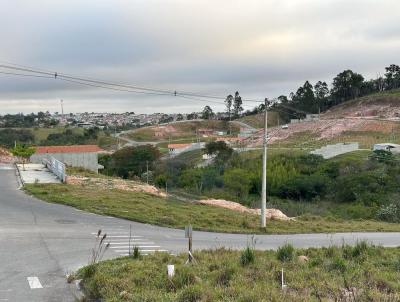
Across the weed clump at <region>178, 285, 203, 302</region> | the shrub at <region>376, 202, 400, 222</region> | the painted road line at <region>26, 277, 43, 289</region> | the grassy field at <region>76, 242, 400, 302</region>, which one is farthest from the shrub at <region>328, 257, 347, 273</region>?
the shrub at <region>376, 202, 400, 222</region>

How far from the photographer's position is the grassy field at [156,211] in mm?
23406

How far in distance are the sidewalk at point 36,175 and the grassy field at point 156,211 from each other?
9.27 ft

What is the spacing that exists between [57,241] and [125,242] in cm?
211

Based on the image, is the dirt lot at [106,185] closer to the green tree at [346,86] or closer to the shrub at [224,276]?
the shrub at [224,276]

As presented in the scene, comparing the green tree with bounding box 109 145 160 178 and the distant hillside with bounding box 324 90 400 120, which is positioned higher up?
the distant hillside with bounding box 324 90 400 120

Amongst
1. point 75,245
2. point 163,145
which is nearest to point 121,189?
point 75,245

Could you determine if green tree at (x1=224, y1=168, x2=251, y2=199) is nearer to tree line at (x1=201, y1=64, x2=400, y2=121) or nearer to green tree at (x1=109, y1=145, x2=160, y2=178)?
green tree at (x1=109, y1=145, x2=160, y2=178)

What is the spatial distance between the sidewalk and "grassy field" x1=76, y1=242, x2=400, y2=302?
20.8 meters

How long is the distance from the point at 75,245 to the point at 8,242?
1919 millimetres

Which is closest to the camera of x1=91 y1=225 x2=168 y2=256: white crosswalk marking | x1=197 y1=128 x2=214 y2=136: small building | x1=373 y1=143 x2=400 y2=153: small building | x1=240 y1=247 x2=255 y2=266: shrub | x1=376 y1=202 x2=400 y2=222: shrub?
x1=240 y1=247 x2=255 y2=266: shrub

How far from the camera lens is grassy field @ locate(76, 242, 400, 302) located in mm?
7957

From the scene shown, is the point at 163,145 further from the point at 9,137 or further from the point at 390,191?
the point at 390,191

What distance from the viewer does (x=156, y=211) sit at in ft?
80.7

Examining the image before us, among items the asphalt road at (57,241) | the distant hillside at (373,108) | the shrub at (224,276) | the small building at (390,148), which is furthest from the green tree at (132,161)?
the shrub at (224,276)
